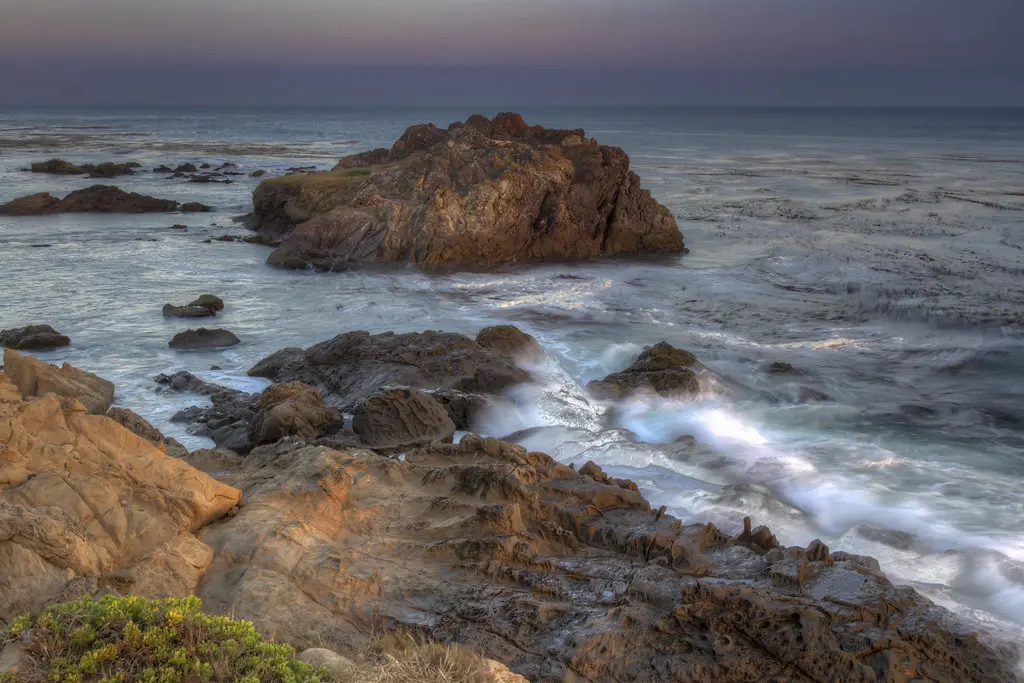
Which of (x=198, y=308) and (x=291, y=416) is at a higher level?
(x=291, y=416)

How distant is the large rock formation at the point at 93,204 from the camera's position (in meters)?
39.2

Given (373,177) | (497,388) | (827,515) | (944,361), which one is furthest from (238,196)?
(827,515)

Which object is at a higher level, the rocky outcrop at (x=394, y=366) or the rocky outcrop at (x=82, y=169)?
the rocky outcrop at (x=82, y=169)

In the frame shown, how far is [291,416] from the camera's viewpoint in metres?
12.3

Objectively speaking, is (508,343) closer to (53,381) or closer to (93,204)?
(53,381)

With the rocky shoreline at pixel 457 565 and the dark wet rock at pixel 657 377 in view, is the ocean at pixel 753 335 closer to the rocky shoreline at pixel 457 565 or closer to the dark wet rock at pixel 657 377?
the dark wet rock at pixel 657 377

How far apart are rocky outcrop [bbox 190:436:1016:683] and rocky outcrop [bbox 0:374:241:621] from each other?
340 millimetres

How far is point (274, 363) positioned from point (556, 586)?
11356mm

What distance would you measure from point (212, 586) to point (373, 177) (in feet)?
95.5

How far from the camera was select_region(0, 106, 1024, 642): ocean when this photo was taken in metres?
11.1

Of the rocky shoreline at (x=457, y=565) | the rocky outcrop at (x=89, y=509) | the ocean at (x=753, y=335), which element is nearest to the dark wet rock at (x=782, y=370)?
the ocean at (x=753, y=335)

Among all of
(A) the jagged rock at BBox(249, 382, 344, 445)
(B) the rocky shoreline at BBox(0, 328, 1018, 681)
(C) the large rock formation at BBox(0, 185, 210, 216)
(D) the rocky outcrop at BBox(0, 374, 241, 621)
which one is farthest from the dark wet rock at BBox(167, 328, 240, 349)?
(C) the large rock formation at BBox(0, 185, 210, 216)

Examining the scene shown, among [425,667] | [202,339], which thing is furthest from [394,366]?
A: [425,667]

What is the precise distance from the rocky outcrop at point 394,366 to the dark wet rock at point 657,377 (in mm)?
1660
